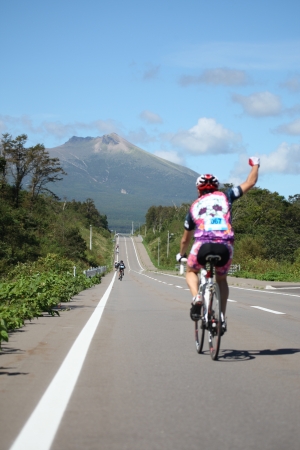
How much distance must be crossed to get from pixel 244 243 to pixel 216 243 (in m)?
65.5

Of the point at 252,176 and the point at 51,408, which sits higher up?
the point at 252,176

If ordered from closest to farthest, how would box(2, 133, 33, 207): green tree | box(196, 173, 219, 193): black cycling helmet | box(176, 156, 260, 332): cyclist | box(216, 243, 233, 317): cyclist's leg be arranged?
1. box(176, 156, 260, 332): cyclist
2. box(216, 243, 233, 317): cyclist's leg
3. box(196, 173, 219, 193): black cycling helmet
4. box(2, 133, 33, 207): green tree

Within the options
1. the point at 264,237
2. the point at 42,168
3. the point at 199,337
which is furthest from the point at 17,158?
the point at 199,337

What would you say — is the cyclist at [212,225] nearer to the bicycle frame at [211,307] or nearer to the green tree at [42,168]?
the bicycle frame at [211,307]

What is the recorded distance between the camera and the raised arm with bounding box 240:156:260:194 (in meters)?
7.55

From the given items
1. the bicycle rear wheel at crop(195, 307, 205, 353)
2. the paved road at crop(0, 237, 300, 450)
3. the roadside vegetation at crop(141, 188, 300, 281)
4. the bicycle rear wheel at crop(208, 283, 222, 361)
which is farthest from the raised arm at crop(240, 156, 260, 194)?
the roadside vegetation at crop(141, 188, 300, 281)

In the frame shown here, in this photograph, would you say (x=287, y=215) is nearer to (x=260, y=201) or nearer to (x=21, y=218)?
(x=260, y=201)

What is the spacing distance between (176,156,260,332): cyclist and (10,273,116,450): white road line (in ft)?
4.94

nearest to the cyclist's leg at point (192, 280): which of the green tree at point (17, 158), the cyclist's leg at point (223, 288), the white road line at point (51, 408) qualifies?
the cyclist's leg at point (223, 288)

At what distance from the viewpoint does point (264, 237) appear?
80375mm

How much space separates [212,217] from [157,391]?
2139mm

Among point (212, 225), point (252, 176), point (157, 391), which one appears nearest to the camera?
point (157, 391)

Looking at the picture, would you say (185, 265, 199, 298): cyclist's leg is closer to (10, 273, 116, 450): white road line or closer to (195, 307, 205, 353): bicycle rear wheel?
(195, 307, 205, 353): bicycle rear wheel

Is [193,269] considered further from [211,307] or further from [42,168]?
[42,168]
